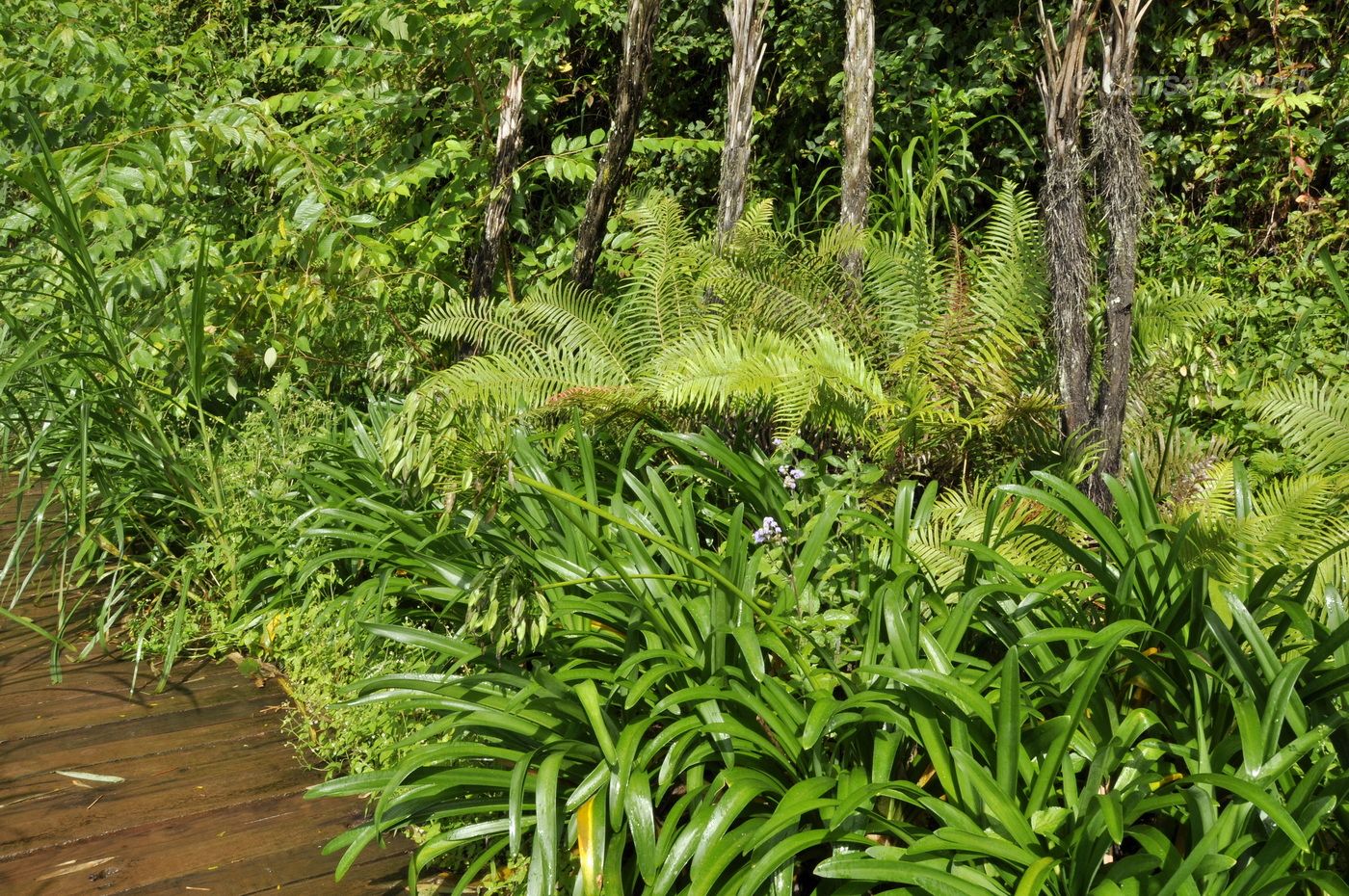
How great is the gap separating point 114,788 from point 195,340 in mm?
1526

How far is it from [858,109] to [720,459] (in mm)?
1868

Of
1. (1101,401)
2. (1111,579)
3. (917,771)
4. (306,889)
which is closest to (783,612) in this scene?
(917,771)

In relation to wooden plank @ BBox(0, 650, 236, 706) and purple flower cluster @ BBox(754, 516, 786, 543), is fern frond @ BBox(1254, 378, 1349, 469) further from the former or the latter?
wooden plank @ BBox(0, 650, 236, 706)

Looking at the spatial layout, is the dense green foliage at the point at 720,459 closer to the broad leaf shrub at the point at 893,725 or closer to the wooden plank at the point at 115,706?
the broad leaf shrub at the point at 893,725

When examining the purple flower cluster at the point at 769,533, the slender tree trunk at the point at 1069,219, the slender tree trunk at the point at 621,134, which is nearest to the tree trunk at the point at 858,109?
the slender tree trunk at the point at 621,134

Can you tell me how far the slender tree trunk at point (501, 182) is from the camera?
16.1ft

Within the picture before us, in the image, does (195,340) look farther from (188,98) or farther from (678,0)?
(678,0)

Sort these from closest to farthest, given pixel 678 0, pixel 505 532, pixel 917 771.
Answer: pixel 917 771, pixel 505 532, pixel 678 0

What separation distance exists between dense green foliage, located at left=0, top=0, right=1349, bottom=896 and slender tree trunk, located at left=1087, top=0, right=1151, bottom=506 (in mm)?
121

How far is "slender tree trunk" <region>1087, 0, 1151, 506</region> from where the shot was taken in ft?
11.0

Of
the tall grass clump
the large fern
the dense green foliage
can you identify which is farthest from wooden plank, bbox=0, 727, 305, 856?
the large fern

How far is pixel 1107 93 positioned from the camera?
3.36m

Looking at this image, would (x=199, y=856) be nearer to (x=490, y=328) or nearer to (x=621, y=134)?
(x=490, y=328)

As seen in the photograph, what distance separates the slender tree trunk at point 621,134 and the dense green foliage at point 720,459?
212 millimetres
